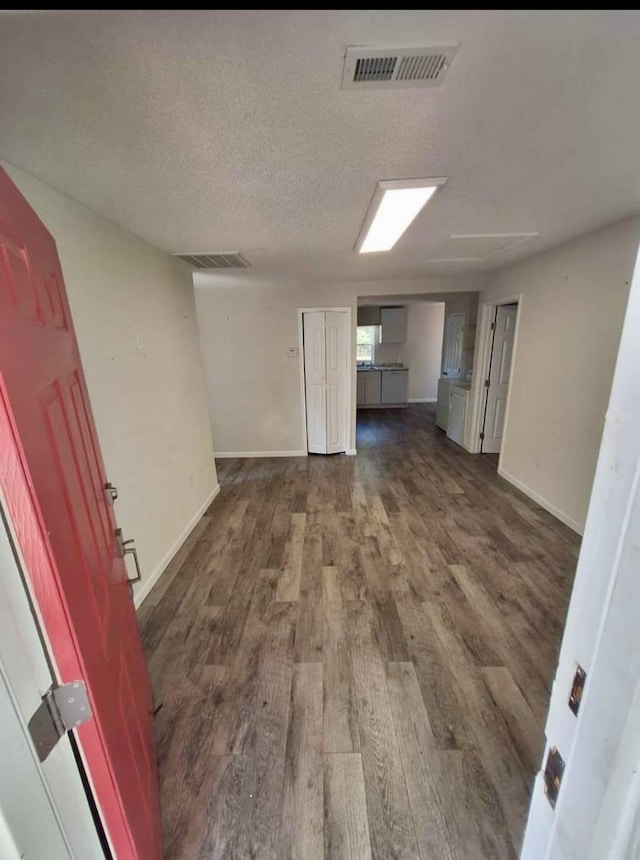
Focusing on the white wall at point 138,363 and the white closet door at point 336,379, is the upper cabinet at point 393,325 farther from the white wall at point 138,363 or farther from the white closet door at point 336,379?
the white wall at point 138,363

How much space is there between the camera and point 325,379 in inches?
185

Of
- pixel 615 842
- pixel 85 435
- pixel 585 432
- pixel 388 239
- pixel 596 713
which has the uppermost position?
pixel 388 239

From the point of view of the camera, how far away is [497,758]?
1.33m

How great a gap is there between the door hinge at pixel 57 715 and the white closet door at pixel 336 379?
4.29 m

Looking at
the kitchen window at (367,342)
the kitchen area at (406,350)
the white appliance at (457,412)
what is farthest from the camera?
the kitchen window at (367,342)

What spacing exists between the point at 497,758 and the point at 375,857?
0.59 meters

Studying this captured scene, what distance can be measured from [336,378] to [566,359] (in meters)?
2.65

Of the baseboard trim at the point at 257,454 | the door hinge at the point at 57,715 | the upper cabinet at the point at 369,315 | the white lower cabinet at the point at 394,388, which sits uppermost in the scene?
the upper cabinet at the point at 369,315

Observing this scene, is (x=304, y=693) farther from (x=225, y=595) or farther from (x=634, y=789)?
(x=634, y=789)

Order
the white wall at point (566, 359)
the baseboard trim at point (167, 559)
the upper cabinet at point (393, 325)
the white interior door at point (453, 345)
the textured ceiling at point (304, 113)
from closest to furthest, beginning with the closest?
the textured ceiling at point (304, 113) < the baseboard trim at point (167, 559) < the white wall at point (566, 359) < the white interior door at point (453, 345) < the upper cabinet at point (393, 325)

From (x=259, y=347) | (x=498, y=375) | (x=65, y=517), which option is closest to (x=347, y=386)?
(x=259, y=347)

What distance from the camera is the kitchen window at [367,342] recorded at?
8.38 meters

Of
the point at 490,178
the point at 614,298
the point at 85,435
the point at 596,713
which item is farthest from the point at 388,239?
the point at 596,713

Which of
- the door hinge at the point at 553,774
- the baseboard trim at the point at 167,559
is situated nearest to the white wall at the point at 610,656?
the door hinge at the point at 553,774
